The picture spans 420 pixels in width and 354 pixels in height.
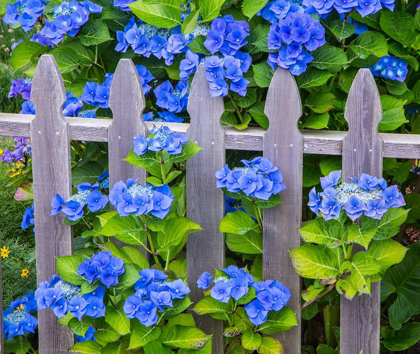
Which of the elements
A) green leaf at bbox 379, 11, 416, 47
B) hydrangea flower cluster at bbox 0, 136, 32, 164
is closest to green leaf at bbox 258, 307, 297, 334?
green leaf at bbox 379, 11, 416, 47

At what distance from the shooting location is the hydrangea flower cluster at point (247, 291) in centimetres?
200

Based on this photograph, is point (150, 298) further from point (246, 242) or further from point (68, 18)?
point (68, 18)

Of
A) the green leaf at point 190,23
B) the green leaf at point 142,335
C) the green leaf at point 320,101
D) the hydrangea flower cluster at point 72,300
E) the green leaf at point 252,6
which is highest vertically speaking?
the green leaf at point 252,6

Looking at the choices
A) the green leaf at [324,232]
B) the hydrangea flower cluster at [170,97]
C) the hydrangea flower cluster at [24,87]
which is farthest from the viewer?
Result: the hydrangea flower cluster at [24,87]

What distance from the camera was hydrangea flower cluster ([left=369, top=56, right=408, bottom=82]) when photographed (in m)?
2.16

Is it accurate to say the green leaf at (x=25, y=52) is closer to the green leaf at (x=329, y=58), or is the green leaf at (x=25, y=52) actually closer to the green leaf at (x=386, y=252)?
the green leaf at (x=329, y=58)

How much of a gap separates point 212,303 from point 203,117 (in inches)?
24.4

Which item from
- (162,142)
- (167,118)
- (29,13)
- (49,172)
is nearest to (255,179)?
(162,142)

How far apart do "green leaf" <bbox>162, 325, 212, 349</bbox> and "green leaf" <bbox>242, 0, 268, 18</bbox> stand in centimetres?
103

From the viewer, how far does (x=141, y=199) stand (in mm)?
1933

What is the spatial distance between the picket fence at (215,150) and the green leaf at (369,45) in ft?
0.42

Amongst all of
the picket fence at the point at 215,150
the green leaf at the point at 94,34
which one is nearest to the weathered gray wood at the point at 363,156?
A: the picket fence at the point at 215,150

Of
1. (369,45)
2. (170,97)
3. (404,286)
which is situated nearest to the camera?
(369,45)

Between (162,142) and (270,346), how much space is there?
0.79 meters
